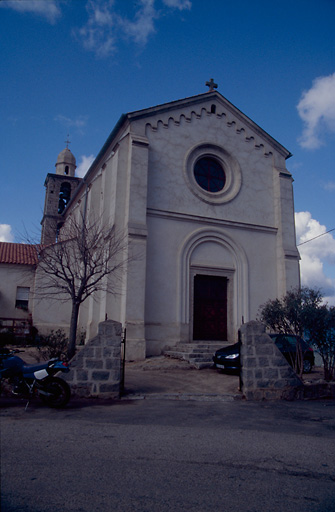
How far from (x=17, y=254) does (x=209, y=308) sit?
12.0 m

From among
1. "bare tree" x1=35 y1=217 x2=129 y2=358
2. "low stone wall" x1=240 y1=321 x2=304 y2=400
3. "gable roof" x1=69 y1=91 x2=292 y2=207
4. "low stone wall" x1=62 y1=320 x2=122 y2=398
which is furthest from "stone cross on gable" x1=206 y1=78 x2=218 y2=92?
"low stone wall" x1=62 y1=320 x2=122 y2=398

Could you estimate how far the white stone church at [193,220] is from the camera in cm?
1573

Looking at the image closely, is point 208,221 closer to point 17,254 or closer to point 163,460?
point 17,254

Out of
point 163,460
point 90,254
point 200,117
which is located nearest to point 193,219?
point 200,117

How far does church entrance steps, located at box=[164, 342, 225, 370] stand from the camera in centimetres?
1358

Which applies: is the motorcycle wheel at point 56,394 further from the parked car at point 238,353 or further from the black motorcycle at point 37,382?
the parked car at point 238,353

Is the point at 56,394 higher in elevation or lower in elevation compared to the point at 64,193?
lower

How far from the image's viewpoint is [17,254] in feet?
74.3

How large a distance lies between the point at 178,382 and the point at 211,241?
318 inches

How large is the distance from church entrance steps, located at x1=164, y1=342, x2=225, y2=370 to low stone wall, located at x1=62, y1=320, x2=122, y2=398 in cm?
548

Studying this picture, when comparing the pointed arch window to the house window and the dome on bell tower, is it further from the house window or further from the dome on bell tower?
the house window

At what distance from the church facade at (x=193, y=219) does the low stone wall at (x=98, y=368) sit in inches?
233

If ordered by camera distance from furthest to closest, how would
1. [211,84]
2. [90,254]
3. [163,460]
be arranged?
1. [211,84]
2. [90,254]
3. [163,460]

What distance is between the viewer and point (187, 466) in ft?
14.4
